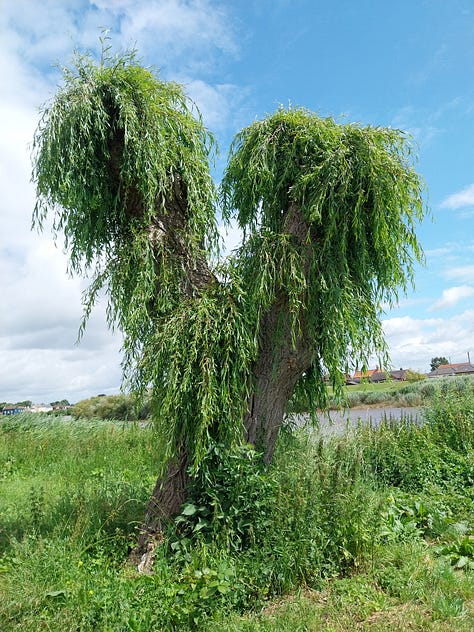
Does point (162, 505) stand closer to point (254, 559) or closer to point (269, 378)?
point (254, 559)

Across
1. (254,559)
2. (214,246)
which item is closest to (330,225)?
(214,246)

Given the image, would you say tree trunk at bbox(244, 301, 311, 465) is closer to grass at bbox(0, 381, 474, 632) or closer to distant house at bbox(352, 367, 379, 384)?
grass at bbox(0, 381, 474, 632)

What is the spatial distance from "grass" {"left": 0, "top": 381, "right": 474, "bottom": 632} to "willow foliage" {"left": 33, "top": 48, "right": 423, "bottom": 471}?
673 millimetres

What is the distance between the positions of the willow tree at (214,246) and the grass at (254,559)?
461 millimetres

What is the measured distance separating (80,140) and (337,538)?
4.46 metres

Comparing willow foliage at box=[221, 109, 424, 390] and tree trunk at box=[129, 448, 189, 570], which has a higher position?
willow foliage at box=[221, 109, 424, 390]

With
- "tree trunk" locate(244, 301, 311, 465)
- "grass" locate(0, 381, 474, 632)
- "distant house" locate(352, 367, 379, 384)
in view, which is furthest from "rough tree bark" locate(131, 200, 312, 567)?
"distant house" locate(352, 367, 379, 384)

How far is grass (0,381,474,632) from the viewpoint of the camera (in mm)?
3879

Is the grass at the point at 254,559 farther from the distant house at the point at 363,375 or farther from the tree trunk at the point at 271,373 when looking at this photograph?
the distant house at the point at 363,375

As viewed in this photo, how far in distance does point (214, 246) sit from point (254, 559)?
315cm

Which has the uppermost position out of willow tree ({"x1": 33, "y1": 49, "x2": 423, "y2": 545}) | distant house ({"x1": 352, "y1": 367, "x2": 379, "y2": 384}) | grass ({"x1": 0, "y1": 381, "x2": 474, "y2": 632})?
willow tree ({"x1": 33, "y1": 49, "x2": 423, "y2": 545})

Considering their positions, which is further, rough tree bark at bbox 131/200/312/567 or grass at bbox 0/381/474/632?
rough tree bark at bbox 131/200/312/567

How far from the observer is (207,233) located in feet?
18.6

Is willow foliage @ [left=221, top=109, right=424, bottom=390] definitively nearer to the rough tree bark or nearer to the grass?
the rough tree bark
